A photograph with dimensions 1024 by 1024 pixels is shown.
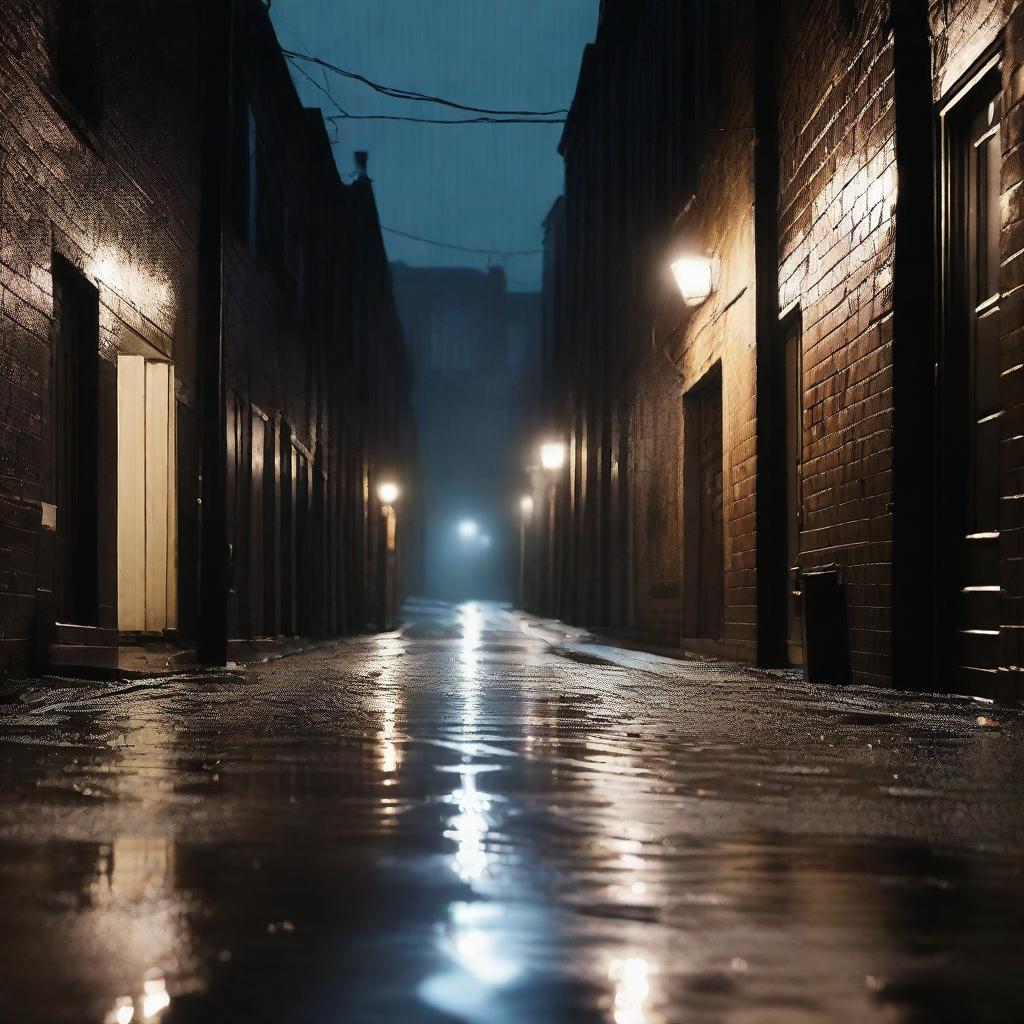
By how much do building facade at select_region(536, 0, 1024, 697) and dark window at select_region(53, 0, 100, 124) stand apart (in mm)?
4368

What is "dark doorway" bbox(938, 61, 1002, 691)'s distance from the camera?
6297mm

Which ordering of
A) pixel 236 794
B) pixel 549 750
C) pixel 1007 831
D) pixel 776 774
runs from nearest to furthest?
pixel 1007 831, pixel 236 794, pixel 776 774, pixel 549 750

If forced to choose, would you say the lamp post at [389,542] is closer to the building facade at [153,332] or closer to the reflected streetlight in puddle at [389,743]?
the building facade at [153,332]

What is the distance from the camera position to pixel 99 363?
8.58 m

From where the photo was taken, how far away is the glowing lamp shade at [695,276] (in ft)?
38.0

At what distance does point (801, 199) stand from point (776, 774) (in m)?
6.29

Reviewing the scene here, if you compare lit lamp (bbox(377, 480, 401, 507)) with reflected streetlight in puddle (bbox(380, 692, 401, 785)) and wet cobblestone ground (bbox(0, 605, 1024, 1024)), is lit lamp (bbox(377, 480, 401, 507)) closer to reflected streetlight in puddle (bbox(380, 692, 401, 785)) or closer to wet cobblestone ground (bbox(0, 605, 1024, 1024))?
reflected streetlight in puddle (bbox(380, 692, 401, 785))

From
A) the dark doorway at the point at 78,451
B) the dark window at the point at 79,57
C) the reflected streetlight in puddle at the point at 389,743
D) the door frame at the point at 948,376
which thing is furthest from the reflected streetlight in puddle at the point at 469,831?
the dark window at the point at 79,57

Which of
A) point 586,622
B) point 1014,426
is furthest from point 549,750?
point 586,622

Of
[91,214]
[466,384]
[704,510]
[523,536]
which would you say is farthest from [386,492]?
[466,384]

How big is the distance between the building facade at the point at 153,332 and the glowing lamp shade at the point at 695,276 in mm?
3704

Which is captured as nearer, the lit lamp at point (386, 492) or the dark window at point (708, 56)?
the dark window at point (708, 56)

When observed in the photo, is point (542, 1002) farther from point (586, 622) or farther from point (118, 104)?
point (586, 622)

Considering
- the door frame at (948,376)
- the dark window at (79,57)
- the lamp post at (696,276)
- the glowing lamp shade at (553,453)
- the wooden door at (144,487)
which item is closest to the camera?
the door frame at (948,376)
